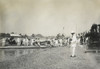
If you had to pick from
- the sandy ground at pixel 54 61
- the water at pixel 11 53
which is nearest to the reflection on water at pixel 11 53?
the water at pixel 11 53

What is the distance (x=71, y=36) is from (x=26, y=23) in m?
0.52

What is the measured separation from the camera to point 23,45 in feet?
10.3

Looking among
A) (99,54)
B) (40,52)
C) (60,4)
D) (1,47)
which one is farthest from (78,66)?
(1,47)

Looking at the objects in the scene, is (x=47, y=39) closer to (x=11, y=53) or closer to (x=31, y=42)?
(x=31, y=42)

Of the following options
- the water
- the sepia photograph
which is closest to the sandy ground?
the sepia photograph

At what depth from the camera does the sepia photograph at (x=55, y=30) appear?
281 centimetres

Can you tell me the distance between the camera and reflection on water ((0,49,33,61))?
308cm

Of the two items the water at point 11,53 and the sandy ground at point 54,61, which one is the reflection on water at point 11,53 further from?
the sandy ground at point 54,61

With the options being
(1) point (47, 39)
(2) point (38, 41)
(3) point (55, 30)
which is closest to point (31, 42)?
(2) point (38, 41)

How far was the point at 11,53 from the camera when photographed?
3.29 metres

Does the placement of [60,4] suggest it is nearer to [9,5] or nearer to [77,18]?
[77,18]

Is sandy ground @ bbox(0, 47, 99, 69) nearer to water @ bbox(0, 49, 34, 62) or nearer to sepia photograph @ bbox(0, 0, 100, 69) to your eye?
sepia photograph @ bbox(0, 0, 100, 69)

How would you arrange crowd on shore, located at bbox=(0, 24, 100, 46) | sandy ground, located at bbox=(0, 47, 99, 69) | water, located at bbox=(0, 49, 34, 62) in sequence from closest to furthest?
1. sandy ground, located at bbox=(0, 47, 99, 69)
2. crowd on shore, located at bbox=(0, 24, 100, 46)
3. water, located at bbox=(0, 49, 34, 62)

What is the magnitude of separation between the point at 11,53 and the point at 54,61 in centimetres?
70
